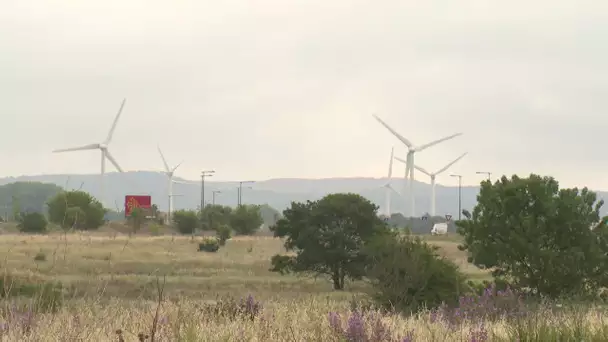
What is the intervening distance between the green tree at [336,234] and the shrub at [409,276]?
1853 cm

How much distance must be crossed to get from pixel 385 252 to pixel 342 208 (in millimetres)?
22344

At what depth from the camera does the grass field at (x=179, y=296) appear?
8430 millimetres

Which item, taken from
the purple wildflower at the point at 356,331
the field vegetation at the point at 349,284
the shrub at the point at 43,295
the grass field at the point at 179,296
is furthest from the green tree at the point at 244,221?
the purple wildflower at the point at 356,331

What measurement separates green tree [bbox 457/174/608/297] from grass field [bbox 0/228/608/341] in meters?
3.44

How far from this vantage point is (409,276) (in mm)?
18750

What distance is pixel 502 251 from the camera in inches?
966

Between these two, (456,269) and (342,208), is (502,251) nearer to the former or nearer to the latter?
(456,269)

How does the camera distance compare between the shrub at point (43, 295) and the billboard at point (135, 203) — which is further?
the billboard at point (135, 203)

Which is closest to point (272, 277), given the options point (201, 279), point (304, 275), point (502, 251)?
point (304, 275)

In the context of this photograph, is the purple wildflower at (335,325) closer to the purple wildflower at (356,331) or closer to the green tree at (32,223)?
the purple wildflower at (356,331)

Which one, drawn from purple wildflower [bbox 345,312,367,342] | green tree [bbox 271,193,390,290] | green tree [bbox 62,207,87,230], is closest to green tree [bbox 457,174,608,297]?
green tree [bbox 271,193,390,290]

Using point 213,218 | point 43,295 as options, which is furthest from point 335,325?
point 213,218

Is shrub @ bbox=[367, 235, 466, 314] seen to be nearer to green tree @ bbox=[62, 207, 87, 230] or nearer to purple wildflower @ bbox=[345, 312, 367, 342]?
green tree @ bbox=[62, 207, 87, 230]

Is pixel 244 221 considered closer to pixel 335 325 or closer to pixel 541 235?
pixel 541 235
